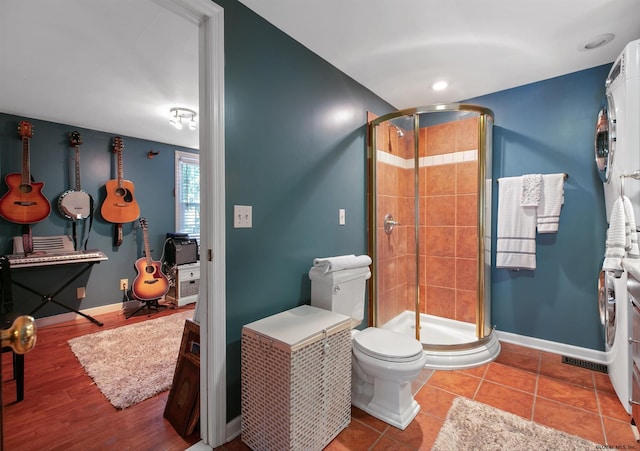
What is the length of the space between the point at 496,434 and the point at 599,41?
8.26ft

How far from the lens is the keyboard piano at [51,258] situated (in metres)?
2.72

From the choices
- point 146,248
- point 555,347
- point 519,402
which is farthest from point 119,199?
point 555,347

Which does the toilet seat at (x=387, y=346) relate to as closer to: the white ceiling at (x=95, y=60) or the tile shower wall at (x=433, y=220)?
the tile shower wall at (x=433, y=220)

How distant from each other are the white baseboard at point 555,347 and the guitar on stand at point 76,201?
14.6 ft

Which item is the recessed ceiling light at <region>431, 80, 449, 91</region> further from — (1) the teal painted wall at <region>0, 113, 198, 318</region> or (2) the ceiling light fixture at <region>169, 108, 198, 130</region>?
(1) the teal painted wall at <region>0, 113, 198, 318</region>

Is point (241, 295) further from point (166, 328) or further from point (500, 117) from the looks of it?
point (500, 117)

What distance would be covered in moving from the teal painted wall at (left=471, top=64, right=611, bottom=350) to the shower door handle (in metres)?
0.92

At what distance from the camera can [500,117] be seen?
9.02 feet

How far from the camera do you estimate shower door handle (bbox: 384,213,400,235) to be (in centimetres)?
276

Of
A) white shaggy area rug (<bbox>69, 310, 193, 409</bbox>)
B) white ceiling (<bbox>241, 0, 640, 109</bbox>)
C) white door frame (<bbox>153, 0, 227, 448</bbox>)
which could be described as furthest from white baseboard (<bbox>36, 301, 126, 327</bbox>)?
white ceiling (<bbox>241, 0, 640, 109</bbox>)

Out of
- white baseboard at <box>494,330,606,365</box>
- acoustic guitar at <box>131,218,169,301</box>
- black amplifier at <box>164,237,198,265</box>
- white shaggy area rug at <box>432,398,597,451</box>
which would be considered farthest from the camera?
black amplifier at <box>164,237,198,265</box>

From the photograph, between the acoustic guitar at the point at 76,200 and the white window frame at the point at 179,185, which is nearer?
the acoustic guitar at the point at 76,200

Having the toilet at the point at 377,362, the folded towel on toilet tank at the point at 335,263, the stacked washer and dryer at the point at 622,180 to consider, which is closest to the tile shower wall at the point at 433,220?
the folded towel on toilet tank at the point at 335,263

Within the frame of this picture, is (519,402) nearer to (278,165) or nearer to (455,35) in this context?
(278,165)
